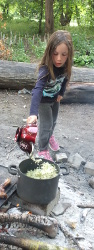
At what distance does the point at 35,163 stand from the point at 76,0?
1132cm

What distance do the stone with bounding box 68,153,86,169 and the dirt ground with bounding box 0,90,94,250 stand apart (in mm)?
63

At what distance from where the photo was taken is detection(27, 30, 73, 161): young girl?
8.30ft

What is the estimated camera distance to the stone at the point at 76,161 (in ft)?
10.2

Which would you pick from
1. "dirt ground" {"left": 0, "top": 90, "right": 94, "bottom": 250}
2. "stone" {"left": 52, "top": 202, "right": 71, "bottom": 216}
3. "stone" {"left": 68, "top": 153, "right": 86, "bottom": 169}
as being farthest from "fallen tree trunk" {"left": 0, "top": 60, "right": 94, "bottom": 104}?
"stone" {"left": 52, "top": 202, "right": 71, "bottom": 216}

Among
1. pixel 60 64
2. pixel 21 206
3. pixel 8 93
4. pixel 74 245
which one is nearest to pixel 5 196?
pixel 21 206

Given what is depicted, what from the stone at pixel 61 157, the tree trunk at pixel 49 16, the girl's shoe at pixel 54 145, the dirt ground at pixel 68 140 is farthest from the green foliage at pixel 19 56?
the stone at pixel 61 157

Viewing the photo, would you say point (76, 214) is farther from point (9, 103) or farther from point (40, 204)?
point (9, 103)

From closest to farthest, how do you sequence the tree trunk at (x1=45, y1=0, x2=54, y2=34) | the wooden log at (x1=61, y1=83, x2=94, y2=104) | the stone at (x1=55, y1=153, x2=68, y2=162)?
1. the stone at (x1=55, y1=153, x2=68, y2=162)
2. the wooden log at (x1=61, y1=83, x2=94, y2=104)
3. the tree trunk at (x1=45, y1=0, x2=54, y2=34)

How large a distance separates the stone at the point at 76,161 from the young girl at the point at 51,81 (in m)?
0.26

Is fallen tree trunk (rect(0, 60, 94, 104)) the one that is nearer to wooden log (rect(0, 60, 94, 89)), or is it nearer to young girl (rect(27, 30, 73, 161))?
wooden log (rect(0, 60, 94, 89))

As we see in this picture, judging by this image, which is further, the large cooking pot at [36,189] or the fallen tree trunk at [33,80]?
the fallen tree trunk at [33,80]

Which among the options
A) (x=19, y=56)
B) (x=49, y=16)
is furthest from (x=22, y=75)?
(x=49, y=16)

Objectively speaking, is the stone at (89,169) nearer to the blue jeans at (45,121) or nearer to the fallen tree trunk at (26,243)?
the blue jeans at (45,121)

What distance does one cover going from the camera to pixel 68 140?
3.86 meters
